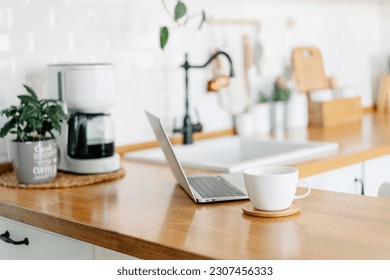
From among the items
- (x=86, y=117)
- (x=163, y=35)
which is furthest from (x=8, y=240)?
(x=163, y=35)

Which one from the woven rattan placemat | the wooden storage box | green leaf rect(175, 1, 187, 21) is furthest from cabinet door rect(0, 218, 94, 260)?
the wooden storage box

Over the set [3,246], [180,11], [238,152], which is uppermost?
[180,11]

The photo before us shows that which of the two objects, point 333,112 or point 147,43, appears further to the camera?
point 333,112

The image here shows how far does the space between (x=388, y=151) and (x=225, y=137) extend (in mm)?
714

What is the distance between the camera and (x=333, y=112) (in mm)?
3277

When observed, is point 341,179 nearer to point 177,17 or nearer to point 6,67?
point 177,17

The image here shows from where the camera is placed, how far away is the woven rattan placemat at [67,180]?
1952mm

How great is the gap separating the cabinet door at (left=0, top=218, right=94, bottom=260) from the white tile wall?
48 centimetres

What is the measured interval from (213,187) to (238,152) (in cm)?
111

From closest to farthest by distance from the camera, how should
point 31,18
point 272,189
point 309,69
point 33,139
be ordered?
point 272,189
point 33,139
point 31,18
point 309,69

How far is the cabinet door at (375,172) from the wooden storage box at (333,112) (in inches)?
25.6

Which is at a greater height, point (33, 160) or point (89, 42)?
point (89, 42)

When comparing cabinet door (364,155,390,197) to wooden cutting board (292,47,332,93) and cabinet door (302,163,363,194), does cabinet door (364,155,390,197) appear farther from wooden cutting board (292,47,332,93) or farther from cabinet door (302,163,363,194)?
wooden cutting board (292,47,332,93)

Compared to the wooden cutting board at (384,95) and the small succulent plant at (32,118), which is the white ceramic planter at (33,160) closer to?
the small succulent plant at (32,118)
